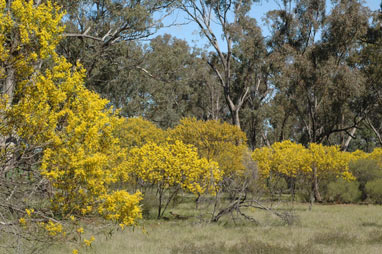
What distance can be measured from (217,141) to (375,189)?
711 cm

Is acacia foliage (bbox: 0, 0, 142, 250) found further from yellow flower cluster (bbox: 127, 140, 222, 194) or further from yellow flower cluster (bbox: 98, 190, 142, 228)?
yellow flower cluster (bbox: 127, 140, 222, 194)

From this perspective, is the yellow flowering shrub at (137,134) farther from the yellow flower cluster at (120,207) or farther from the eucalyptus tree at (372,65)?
the yellow flower cluster at (120,207)

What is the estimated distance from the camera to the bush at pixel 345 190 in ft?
59.5

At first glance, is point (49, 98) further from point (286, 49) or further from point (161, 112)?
point (161, 112)

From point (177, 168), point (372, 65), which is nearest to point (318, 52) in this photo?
point (372, 65)

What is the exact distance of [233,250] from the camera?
7711 mm

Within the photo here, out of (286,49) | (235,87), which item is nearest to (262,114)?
(235,87)

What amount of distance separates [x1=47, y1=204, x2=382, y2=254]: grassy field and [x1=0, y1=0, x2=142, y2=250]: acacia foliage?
4.52 feet

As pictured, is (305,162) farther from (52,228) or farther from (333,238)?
(52,228)

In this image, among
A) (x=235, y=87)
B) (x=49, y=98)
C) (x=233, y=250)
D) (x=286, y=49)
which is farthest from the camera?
(x=235, y=87)

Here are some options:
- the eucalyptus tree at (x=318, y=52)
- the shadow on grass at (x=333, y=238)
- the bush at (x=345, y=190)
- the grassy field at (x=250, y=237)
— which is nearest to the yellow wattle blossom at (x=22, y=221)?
the grassy field at (x=250, y=237)

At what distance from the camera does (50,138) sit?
4.77 m

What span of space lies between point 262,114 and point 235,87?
337cm

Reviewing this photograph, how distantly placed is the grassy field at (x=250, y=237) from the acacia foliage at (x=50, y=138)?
1379 mm
